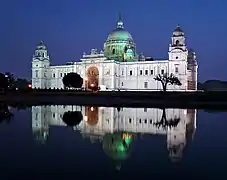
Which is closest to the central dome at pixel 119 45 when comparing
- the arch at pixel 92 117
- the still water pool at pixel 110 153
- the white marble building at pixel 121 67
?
the white marble building at pixel 121 67

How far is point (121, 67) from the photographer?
99688 millimetres

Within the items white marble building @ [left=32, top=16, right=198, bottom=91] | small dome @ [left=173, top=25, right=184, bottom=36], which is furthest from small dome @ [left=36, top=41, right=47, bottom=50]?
small dome @ [left=173, top=25, right=184, bottom=36]

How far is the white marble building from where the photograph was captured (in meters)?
88.4

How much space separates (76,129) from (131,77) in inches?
3143

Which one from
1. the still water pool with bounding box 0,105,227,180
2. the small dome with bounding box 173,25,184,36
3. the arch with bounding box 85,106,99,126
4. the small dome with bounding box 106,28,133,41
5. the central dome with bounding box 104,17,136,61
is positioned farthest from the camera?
the small dome with bounding box 106,28,133,41

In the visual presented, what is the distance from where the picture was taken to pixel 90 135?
16.0 m

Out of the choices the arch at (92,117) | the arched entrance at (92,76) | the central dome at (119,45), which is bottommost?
the arch at (92,117)

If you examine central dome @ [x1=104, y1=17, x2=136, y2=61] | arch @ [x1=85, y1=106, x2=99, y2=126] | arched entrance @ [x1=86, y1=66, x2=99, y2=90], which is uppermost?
central dome @ [x1=104, y1=17, x2=136, y2=61]

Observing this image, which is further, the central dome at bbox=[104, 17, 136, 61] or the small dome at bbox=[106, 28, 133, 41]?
the small dome at bbox=[106, 28, 133, 41]

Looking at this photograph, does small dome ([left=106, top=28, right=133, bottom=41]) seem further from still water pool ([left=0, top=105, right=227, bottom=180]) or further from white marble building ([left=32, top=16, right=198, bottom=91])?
still water pool ([left=0, top=105, right=227, bottom=180])

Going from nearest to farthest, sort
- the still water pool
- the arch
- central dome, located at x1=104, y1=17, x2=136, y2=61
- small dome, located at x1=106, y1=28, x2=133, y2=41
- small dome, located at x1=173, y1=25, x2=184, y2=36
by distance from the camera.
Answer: the still water pool → the arch → small dome, located at x1=173, y1=25, x2=184, y2=36 → central dome, located at x1=104, y1=17, x2=136, y2=61 → small dome, located at x1=106, y1=28, x2=133, y2=41

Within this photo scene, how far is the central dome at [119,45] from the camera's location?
345 feet

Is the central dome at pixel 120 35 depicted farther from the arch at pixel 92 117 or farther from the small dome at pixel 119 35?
the arch at pixel 92 117

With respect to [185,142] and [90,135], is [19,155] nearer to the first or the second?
[90,135]
